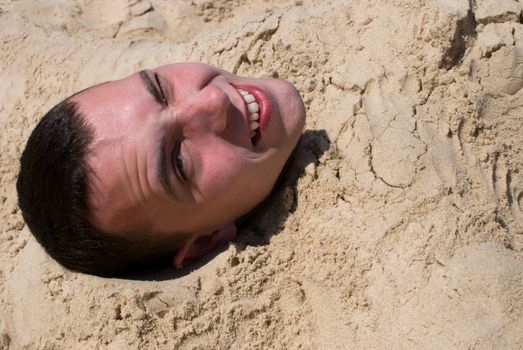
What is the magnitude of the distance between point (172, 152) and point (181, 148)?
0.12 feet

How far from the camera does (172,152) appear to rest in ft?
8.14

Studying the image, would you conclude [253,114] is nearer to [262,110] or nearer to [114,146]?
[262,110]

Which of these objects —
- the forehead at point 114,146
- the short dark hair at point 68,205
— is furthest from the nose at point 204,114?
the short dark hair at point 68,205

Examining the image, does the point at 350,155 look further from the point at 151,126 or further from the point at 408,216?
the point at 151,126

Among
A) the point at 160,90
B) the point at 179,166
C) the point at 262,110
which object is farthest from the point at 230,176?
the point at 160,90

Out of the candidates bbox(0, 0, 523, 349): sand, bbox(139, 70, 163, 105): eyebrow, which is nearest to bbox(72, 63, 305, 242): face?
bbox(139, 70, 163, 105): eyebrow

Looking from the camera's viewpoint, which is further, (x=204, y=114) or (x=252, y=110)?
(x=252, y=110)

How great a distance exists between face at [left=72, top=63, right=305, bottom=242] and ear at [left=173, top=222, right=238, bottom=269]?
0.14 ft

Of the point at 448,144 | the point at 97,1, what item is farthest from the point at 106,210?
the point at 97,1

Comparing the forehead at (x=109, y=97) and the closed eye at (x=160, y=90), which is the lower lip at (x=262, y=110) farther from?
the forehead at (x=109, y=97)

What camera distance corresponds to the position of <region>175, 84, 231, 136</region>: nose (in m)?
2.48

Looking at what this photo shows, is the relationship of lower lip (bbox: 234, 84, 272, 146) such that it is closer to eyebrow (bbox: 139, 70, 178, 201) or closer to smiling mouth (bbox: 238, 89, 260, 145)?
smiling mouth (bbox: 238, 89, 260, 145)

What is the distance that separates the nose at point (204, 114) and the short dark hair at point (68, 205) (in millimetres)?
339

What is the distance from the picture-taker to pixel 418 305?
233 centimetres
